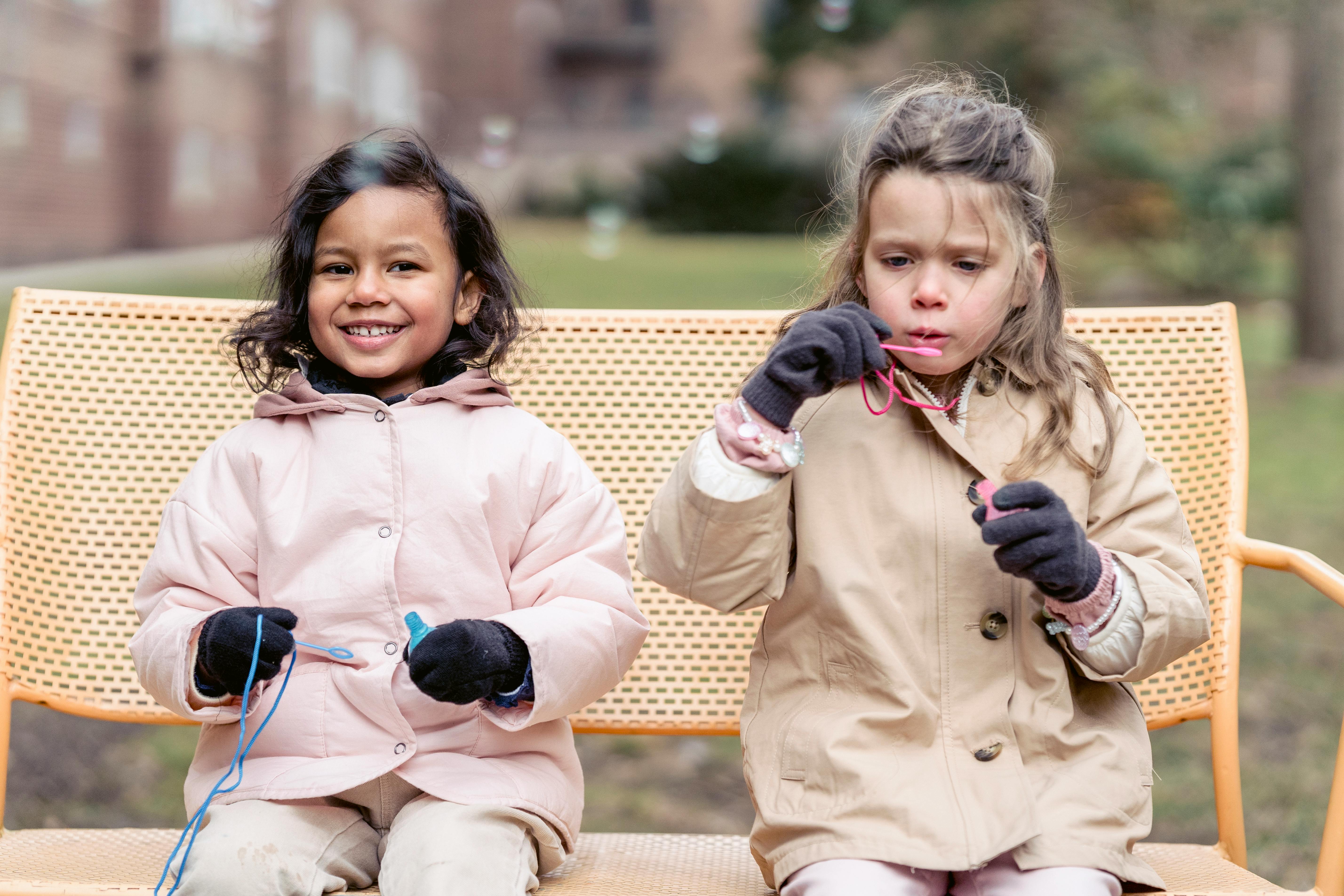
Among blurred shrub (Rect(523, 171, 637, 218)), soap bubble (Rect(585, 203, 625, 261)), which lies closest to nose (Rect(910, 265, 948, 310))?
soap bubble (Rect(585, 203, 625, 261))

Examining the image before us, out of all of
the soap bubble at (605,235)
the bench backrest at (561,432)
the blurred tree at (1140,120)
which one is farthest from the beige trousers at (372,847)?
the soap bubble at (605,235)

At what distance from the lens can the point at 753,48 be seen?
25875 millimetres

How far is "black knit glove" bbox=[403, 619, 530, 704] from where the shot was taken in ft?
6.15

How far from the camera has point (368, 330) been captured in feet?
7.38

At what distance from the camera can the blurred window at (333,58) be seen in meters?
20.4

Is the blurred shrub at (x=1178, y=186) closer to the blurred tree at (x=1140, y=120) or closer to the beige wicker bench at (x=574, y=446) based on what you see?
the blurred tree at (x=1140, y=120)

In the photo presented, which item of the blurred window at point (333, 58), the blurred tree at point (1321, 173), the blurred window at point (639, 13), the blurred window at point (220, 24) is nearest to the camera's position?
the blurred tree at point (1321, 173)

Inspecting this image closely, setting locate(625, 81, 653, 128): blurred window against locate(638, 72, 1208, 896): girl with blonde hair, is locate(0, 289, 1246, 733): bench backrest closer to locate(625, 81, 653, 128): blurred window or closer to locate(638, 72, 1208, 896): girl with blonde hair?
locate(638, 72, 1208, 896): girl with blonde hair

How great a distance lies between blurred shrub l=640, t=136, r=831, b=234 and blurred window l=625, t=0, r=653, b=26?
37.1 ft

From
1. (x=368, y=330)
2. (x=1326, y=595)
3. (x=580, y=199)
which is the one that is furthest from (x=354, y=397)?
(x=580, y=199)

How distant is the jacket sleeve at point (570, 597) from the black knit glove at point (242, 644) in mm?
316

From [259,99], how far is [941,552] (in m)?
18.2

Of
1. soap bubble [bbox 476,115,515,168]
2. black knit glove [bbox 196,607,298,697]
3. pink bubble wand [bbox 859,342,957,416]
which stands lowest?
black knit glove [bbox 196,607,298,697]

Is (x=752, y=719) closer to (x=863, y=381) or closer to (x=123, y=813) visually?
(x=863, y=381)
